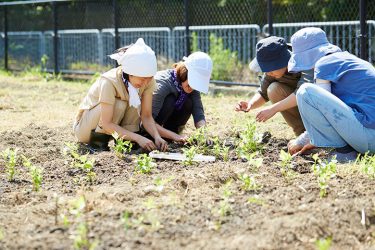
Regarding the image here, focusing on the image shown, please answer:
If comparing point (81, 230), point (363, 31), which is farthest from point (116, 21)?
point (81, 230)

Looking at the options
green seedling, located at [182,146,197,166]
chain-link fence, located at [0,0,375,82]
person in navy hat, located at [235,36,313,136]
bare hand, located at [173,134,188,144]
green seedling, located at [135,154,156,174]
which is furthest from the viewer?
chain-link fence, located at [0,0,375,82]

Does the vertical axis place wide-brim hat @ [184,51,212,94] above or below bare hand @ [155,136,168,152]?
above

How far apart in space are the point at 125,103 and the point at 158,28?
717cm

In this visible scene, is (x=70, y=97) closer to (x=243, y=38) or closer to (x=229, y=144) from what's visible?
(x=243, y=38)

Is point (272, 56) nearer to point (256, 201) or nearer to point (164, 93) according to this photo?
point (164, 93)

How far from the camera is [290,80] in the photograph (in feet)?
19.7

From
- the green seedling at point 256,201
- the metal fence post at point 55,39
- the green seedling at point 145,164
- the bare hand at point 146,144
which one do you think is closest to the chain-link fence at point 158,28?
the metal fence post at point 55,39

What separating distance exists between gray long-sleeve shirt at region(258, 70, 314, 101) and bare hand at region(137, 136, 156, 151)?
1.24 metres

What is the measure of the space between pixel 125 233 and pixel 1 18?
13963 mm

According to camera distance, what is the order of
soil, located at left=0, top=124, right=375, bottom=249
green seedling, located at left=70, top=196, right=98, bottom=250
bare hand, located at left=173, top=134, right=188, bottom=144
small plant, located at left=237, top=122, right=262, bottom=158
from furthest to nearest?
1. bare hand, located at left=173, top=134, right=188, bottom=144
2. small plant, located at left=237, top=122, right=262, bottom=158
3. soil, located at left=0, top=124, right=375, bottom=249
4. green seedling, located at left=70, top=196, right=98, bottom=250

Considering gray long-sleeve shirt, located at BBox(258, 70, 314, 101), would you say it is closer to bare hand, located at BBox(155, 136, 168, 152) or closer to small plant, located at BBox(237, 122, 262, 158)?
small plant, located at BBox(237, 122, 262, 158)

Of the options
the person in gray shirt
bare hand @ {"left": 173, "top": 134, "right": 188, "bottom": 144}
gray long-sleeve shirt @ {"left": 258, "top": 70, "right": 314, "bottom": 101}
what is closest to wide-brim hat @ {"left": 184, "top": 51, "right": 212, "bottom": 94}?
the person in gray shirt

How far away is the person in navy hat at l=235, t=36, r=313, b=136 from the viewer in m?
5.57

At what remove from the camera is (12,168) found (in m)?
4.93
